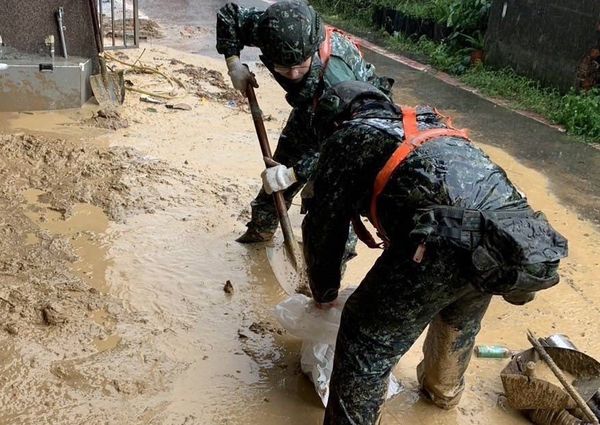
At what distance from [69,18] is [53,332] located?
416cm

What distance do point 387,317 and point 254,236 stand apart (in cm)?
211

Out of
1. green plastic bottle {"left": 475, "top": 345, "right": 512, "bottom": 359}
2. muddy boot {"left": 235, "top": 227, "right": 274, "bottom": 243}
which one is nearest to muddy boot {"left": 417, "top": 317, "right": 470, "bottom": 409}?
green plastic bottle {"left": 475, "top": 345, "right": 512, "bottom": 359}

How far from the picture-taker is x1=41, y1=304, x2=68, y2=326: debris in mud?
338 centimetres

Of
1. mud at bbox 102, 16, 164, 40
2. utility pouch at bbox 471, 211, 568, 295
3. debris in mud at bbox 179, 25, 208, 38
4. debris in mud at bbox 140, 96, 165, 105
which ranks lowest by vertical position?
debris in mud at bbox 179, 25, 208, 38

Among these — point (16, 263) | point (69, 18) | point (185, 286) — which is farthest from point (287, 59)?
point (69, 18)

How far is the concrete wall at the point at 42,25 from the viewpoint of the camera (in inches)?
245

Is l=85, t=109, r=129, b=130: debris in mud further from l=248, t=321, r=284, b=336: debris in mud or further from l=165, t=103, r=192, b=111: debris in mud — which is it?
l=248, t=321, r=284, b=336: debris in mud

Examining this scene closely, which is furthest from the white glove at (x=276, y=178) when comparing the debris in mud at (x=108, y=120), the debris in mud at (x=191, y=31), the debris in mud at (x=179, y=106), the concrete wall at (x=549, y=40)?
the debris in mud at (x=191, y=31)

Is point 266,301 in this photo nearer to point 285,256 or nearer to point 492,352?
point 285,256

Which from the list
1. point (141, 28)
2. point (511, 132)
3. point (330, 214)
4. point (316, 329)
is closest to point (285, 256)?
point (316, 329)

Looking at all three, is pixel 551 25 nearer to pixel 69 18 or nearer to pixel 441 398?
pixel 69 18

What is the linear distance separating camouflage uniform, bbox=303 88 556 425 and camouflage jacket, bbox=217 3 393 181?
83cm

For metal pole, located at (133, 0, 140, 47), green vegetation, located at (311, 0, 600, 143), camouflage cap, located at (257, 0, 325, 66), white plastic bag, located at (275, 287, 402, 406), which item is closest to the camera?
white plastic bag, located at (275, 287, 402, 406)

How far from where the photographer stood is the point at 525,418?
3143 millimetres
